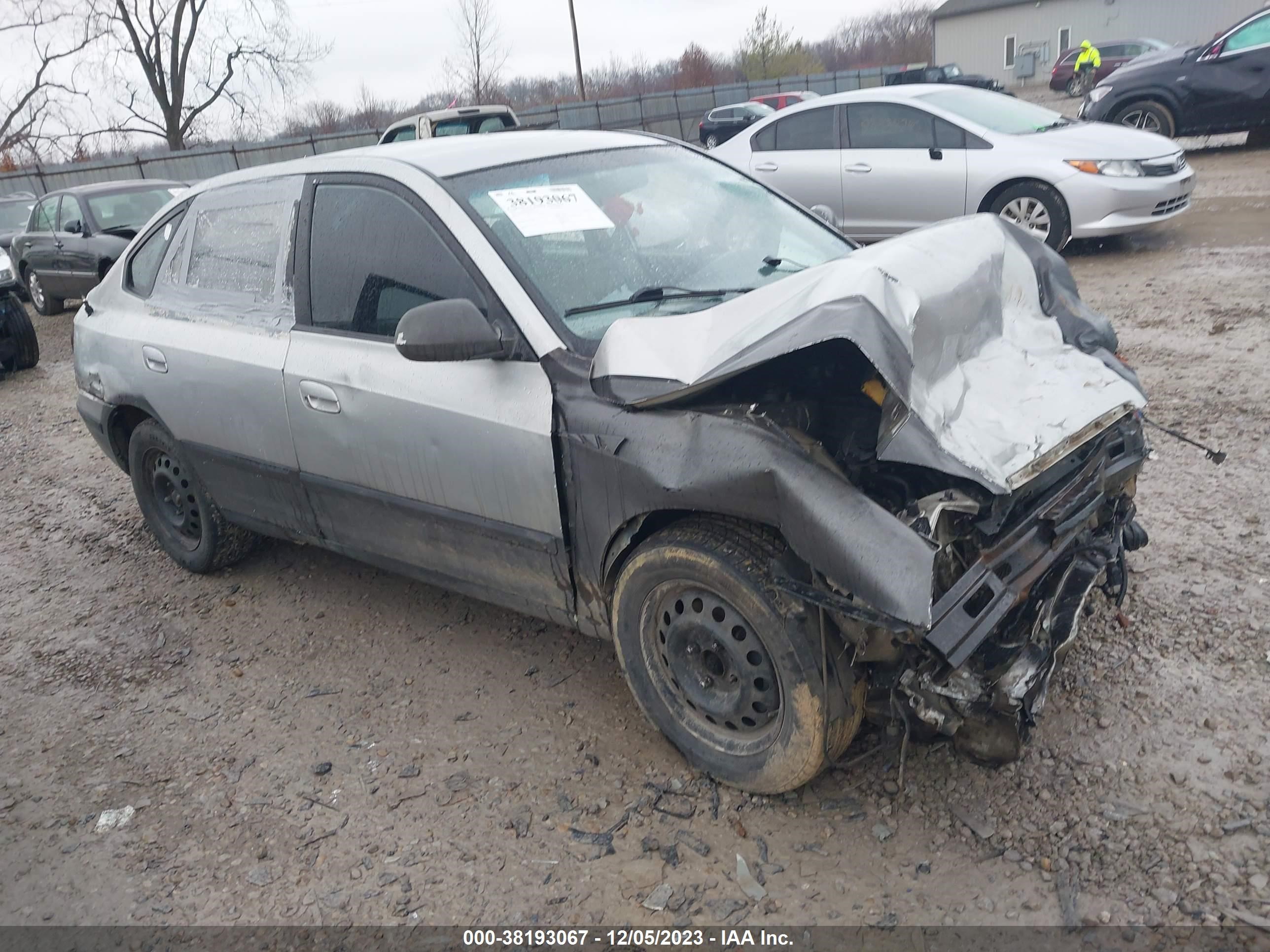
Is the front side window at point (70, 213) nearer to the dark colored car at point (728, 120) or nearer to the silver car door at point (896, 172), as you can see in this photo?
the silver car door at point (896, 172)

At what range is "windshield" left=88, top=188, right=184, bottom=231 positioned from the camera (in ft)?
38.0

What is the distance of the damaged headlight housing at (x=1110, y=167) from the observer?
824cm

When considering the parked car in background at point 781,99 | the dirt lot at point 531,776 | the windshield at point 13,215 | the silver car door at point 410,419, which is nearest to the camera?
the dirt lot at point 531,776

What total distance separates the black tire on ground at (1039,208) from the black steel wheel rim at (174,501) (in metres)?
6.75

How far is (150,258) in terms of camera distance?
4.47 meters

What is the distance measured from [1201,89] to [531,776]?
13.1 metres

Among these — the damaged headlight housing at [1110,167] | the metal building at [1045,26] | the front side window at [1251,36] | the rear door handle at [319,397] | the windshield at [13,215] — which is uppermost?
the metal building at [1045,26]

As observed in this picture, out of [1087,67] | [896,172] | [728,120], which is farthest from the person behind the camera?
[1087,67]

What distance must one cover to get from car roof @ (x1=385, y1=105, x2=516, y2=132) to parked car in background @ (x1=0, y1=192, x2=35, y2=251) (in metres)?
7.21

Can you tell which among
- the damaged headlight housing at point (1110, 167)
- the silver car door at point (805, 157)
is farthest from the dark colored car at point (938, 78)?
the damaged headlight housing at point (1110, 167)

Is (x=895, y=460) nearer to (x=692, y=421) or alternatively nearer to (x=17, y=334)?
(x=692, y=421)

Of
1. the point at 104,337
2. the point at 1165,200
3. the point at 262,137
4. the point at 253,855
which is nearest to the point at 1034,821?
the point at 253,855

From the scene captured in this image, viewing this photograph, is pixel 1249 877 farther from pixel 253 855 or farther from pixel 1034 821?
pixel 253 855

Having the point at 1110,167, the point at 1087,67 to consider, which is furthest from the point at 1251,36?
the point at 1087,67
